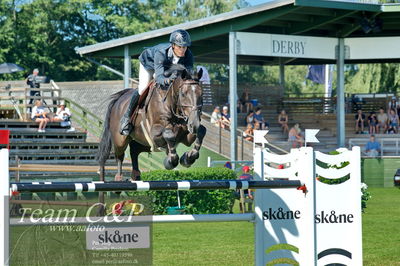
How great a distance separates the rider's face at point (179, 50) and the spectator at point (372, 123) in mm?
18864

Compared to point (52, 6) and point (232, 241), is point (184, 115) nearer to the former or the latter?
point (232, 241)

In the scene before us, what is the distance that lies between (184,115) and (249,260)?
7.01 feet

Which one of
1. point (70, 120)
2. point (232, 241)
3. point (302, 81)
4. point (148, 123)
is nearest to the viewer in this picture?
point (148, 123)

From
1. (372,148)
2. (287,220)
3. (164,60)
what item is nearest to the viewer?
(287,220)

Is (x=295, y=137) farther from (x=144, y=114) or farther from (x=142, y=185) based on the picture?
(x=142, y=185)

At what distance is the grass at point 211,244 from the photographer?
22.5 ft

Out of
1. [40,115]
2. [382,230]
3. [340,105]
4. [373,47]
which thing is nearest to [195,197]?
[382,230]

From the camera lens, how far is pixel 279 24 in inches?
996

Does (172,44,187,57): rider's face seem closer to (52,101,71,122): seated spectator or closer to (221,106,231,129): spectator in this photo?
(221,106,231,129): spectator

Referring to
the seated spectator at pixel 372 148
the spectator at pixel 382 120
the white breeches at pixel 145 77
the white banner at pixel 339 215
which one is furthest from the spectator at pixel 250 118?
the white banner at pixel 339 215

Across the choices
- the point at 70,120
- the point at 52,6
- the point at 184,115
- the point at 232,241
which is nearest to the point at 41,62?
the point at 52,6

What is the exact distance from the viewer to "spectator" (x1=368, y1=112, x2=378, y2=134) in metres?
27.0

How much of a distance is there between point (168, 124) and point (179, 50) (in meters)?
0.81

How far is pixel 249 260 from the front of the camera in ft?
32.1
